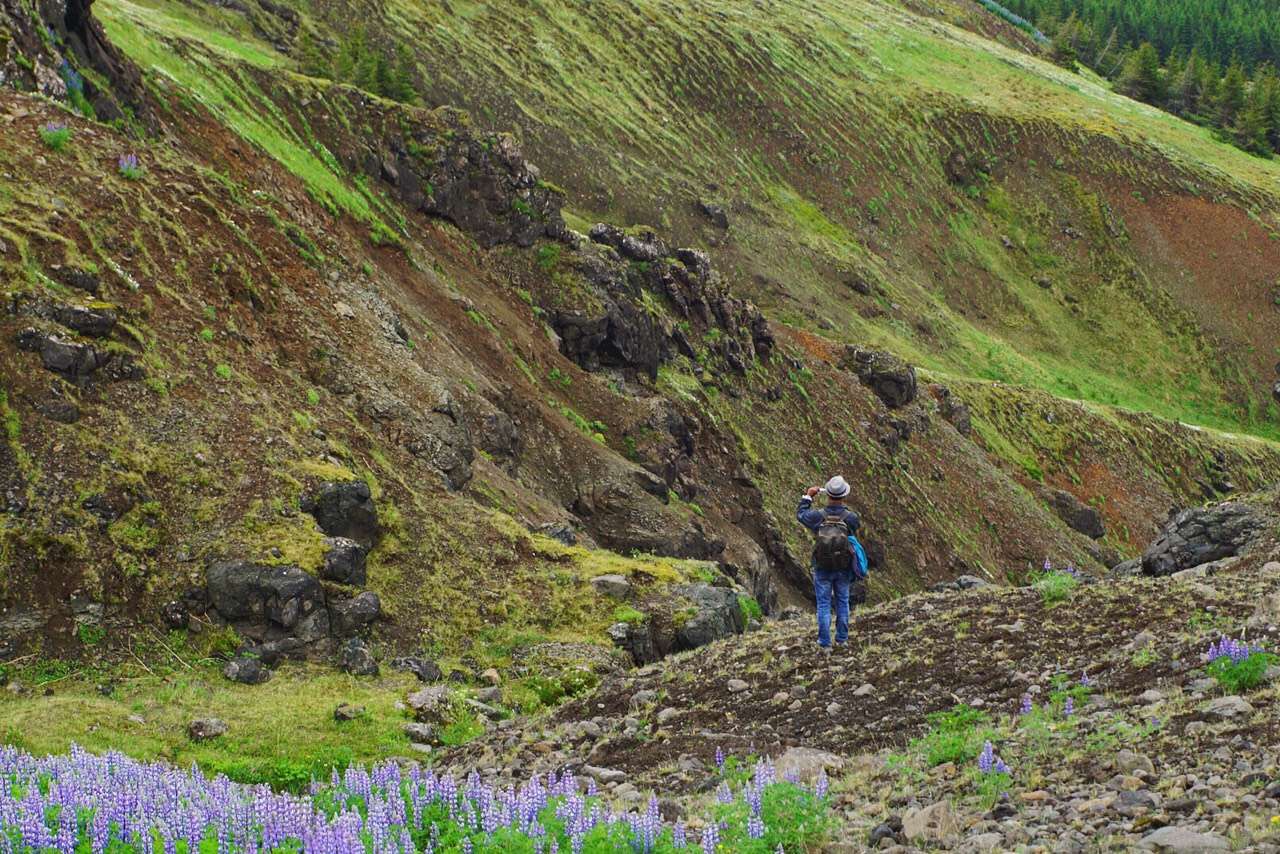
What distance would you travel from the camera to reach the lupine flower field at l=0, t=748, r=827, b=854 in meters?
6.35

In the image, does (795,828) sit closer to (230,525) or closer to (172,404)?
(230,525)

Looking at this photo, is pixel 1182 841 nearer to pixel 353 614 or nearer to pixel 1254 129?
pixel 353 614

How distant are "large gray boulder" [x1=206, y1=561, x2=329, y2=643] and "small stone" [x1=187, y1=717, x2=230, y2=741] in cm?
272

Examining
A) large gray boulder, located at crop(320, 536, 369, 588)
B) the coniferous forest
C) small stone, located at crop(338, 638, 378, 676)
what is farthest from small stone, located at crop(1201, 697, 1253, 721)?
the coniferous forest

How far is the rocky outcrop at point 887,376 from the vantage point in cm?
5466

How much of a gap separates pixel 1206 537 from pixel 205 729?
17.2 m

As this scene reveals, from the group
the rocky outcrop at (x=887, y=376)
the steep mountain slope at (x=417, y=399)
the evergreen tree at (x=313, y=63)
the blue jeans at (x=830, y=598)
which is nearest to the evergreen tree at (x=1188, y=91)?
the steep mountain slope at (x=417, y=399)

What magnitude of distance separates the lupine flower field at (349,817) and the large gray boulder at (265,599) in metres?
9.20

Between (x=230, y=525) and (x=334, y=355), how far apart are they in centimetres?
717

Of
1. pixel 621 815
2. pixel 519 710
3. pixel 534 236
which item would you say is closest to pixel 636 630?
pixel 519 710

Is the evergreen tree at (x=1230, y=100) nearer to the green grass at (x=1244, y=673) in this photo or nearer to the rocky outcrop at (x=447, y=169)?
the rocky outcrop at (x=447, y=169)

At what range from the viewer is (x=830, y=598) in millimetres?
15141

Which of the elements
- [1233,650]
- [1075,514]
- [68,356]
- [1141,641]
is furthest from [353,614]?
[1075,514]

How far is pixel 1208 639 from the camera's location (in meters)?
11.6
